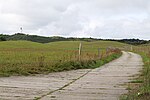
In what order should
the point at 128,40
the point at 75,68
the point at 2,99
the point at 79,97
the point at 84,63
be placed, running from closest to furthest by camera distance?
the point at 2,99 < the point at 79,97 < the point at 75,68 < the point at 84,63 < the point at 128,40

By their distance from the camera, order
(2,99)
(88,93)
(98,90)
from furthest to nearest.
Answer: (98,90)
(88,93)
(2,99)

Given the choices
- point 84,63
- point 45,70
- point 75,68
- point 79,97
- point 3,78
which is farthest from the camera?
point 84,63

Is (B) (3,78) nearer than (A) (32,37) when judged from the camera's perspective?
Yes

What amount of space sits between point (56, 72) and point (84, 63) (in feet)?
15.2

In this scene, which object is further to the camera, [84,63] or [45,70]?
[84,63]

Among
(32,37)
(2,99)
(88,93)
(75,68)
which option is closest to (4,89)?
(2,99)

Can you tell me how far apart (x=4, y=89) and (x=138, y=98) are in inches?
181

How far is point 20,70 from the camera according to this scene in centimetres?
1562

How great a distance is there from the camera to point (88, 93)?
1015cm

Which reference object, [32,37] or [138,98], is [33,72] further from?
[32,37]

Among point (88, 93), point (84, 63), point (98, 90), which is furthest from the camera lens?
point (84, 63)

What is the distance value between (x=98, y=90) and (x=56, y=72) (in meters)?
6.68

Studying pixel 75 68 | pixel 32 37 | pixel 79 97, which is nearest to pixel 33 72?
pixel 75 68

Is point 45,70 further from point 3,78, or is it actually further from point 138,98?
point 138,98
